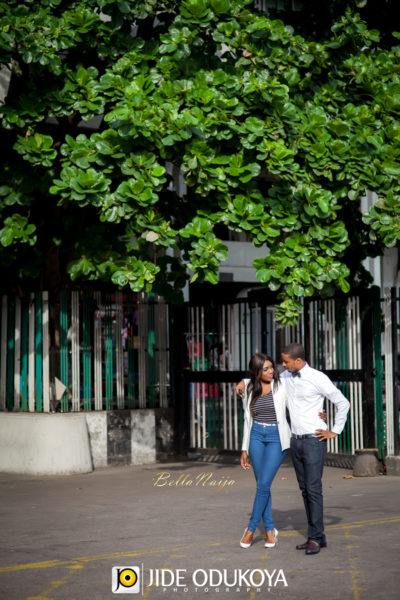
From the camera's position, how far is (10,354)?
14.6 metres

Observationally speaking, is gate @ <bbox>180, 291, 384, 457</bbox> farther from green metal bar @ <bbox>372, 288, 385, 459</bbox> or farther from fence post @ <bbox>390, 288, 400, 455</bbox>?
fence post @ <bbox>390, 288, 400, 455</bbox>

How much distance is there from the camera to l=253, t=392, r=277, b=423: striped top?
26.4 feet

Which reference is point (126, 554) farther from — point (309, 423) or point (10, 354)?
point (10, 354)

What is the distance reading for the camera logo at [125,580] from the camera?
644 cm

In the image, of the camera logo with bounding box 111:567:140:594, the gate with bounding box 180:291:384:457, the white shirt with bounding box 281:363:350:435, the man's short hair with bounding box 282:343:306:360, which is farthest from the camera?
the gate with bounding box 180:291:384:457

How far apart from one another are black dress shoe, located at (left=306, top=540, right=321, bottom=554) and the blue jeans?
491 mm

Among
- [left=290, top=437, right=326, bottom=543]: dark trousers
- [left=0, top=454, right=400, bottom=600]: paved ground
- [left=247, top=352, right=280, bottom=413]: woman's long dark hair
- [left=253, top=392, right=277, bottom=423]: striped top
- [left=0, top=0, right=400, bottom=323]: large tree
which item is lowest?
[left=0, top=454, right=400, bottom=600]: paved ground

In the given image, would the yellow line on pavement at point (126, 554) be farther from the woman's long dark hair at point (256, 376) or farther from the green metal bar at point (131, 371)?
the green metal bar at point (131, 371)

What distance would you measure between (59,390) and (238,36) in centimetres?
560

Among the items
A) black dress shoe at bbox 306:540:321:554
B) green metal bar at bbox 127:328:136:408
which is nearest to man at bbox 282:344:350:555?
black dress shoe at bbox 306:540:321:554

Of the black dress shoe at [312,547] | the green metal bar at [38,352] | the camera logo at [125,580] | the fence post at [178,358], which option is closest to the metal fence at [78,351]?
the green metal bar at [38,352]

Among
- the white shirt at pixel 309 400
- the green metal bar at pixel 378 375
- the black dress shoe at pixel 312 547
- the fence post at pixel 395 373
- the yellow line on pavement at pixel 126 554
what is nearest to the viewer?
the yellow line on pavement at pixel 126 554

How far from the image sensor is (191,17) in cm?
1120

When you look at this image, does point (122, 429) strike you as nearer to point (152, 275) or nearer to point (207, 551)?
point (152, 275)
